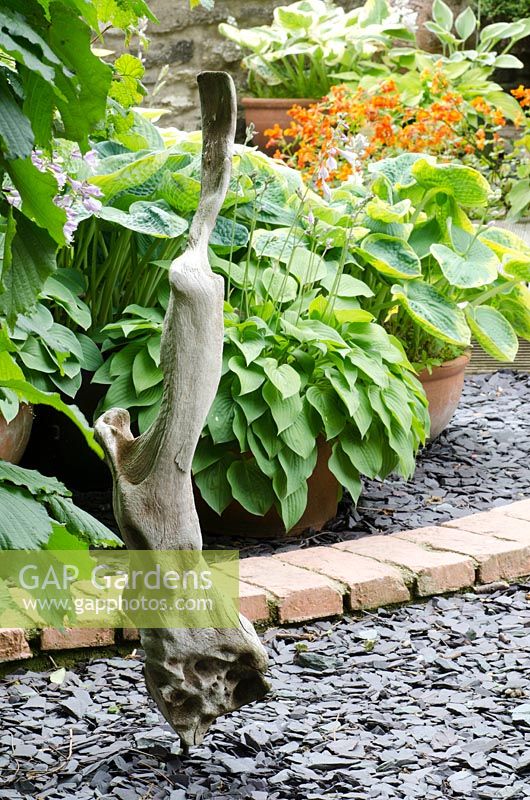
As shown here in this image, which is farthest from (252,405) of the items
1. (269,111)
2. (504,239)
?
(269,111)

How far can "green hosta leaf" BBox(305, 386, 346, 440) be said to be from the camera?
8.80 feet

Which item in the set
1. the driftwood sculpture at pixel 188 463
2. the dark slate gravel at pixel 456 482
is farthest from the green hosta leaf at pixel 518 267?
the driftwood sculpture at pixel 188 463

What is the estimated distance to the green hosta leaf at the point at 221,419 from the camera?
261 centimetres

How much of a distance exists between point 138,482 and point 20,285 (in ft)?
2.03

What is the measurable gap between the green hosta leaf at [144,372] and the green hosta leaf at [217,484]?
246 mm

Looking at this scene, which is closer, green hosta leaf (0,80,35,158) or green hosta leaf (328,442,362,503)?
green hosta leaf (0,80,35,158)

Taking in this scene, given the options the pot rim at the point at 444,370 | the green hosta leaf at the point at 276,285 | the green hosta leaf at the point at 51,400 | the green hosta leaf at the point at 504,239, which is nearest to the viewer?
the green hosta leaf at the point at 51,400

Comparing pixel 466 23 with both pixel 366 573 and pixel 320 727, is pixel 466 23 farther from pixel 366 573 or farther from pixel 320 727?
pixel 320 727

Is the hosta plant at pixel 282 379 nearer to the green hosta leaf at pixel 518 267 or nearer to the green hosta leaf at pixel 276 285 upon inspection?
the green hosta leaf at pixel 276 285

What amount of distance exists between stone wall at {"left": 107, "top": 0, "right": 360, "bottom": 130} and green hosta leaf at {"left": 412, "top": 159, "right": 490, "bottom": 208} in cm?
323

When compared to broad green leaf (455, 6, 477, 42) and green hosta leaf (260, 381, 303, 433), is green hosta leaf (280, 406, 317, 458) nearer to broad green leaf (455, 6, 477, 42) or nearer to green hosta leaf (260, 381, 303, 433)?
green hosta leaf (260, 381, 303, 433)

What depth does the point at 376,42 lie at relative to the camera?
6152 mm

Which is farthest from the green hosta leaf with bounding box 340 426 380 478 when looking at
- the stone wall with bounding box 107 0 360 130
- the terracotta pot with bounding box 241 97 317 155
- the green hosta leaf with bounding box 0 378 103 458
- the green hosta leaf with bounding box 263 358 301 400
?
the stone wall with bounding box 107 0 360 130

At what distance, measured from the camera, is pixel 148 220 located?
2.73 metres
